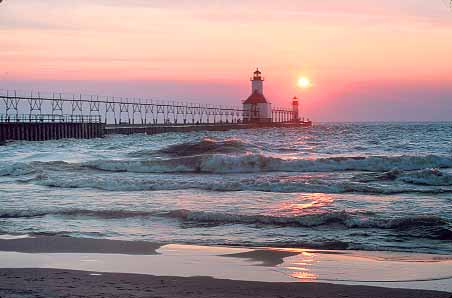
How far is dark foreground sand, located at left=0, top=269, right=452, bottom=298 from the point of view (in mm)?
5273

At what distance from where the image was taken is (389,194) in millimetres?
13836

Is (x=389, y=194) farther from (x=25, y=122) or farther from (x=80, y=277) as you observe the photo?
(x=25, y=122)

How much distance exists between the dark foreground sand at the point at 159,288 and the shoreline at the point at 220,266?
15 millimetres

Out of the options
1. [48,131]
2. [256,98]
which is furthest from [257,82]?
[48,131]

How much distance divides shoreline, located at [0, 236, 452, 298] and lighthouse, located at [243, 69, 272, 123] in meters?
93.1

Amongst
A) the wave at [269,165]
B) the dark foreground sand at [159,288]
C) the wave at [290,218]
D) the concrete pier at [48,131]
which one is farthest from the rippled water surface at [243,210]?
the concrete pier at [48,131]

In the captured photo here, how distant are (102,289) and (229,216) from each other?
16.1ft

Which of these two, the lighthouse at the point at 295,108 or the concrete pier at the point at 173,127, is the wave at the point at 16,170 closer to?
the concrete pier at the point at 173,127

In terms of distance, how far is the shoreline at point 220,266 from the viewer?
5773mm

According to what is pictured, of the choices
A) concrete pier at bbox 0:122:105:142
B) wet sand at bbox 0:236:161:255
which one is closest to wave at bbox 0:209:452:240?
wet sand at bbox 0:236:161:255

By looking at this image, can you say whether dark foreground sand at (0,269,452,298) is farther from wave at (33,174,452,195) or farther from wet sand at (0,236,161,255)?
wave at (33,174,452,195)

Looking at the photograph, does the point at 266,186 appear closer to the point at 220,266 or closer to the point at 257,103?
the point at 220,266

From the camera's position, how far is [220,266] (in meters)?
6.63

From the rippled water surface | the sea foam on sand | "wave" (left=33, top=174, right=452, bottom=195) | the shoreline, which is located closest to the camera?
the shoreline
